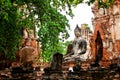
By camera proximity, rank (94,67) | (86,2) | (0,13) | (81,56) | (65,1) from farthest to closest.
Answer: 1. (81,56)
2. (65,1)
3. (0,13)
4. (86,2)
5. (94,67)

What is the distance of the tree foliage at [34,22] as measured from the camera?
11.8 metres

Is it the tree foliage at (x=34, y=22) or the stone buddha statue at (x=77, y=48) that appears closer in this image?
the tree foliage at (x=34, y=22)

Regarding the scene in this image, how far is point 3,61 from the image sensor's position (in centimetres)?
1368

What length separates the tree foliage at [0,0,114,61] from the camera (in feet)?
38.9

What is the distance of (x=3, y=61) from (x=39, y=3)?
8.93 feet

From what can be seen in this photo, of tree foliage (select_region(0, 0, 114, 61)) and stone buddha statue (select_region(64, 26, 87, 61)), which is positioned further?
stone buddha statue (select_region(64, 26, 87, 61))

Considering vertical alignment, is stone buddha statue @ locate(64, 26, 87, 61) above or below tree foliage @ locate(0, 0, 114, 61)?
below

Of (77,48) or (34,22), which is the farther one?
(77,48)

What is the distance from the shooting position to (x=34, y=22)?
1298 centimetres

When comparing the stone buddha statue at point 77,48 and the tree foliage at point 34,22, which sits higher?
the tree foliage at point 34,22

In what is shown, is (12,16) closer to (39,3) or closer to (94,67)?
(39,3)

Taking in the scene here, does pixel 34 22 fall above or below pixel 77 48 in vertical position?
above

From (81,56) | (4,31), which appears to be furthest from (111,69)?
(81,56)

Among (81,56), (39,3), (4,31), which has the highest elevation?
(39,3)
